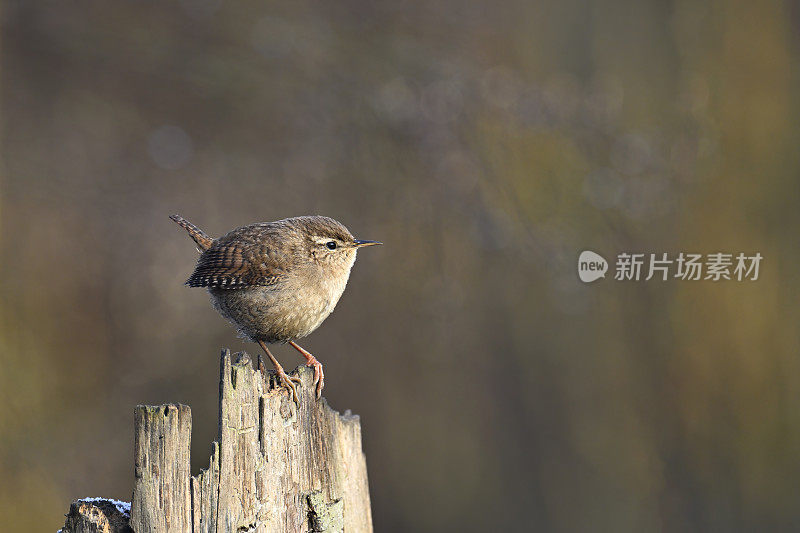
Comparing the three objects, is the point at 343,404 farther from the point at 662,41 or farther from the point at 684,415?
the point at 662,41

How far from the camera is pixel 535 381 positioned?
21.6 ft

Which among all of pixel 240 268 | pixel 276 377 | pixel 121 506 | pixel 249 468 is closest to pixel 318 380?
pixel 276 377

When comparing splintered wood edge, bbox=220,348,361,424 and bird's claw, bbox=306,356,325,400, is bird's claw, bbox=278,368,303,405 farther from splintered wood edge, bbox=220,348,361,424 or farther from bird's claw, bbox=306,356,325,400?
bird's claw, bbox=306,356,325,400

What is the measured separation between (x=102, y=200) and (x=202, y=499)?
14.5ft

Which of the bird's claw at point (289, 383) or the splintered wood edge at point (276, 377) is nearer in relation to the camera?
the splintered wood edge at point (276, 377)

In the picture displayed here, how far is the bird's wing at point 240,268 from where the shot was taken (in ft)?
10.4

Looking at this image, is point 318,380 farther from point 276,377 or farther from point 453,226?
point 453,226

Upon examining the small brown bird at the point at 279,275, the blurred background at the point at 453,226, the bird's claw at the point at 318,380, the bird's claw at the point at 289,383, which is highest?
the blurred background at the point at 453,226

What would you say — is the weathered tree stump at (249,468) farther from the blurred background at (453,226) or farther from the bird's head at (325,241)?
the blurred background at (453,226)

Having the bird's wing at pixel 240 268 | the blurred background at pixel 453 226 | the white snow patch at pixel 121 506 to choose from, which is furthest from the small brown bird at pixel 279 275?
the blurred background at pixel 453 226

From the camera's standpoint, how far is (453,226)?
645 centimetres

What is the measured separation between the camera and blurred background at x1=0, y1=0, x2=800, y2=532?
6.18 m

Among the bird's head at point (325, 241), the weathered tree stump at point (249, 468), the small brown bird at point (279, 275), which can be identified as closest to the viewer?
the weathered tree stump at point (249, 468)

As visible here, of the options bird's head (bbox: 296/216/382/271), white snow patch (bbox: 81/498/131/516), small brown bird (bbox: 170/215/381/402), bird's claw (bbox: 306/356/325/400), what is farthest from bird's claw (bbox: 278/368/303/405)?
bird's head (bbox: 296/216/382/271)
